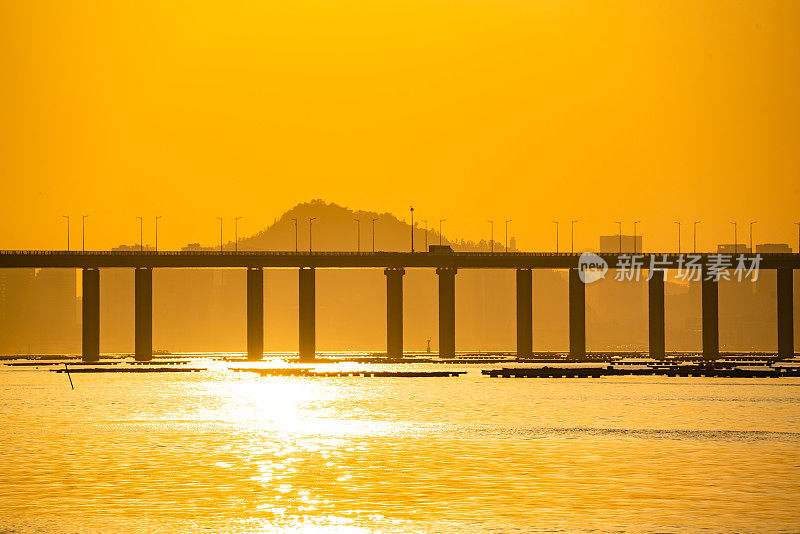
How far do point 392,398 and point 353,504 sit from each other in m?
74.7

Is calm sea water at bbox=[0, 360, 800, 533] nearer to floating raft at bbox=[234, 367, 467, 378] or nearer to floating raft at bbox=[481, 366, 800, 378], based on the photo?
floating raft at bbox=[481, 366, 800, 378]

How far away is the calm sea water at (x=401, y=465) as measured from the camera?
41625 mm

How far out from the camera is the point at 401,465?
189 ft

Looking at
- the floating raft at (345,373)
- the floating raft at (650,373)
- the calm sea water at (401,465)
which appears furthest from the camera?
the floating raft at (345,373)

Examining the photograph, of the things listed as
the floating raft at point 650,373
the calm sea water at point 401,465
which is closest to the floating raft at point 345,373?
the floating raft at point 650,373

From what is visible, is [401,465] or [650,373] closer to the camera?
[401,465]

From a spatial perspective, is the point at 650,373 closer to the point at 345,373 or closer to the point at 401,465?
the point at 345,373

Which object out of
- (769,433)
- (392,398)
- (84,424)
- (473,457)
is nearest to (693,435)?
(769,433)

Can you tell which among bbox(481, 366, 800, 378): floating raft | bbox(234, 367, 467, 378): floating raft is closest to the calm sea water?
bbox(481, 366, 800, 378): floating raft

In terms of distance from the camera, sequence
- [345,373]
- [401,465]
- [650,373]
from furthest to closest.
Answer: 1. [345,373]
2. [650,373]
3. [401,465]

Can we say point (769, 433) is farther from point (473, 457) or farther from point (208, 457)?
point (208, 457)

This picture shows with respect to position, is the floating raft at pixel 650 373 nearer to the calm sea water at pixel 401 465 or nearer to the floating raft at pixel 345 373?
the floating raft at pixel 345 373

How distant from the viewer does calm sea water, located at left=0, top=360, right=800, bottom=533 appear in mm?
41625

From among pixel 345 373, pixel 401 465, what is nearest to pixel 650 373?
pixel 345 373
